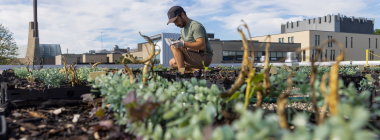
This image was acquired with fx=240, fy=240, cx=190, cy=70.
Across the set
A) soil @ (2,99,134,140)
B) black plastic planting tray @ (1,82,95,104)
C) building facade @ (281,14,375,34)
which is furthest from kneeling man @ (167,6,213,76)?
building facade @ (281,14,375,34)

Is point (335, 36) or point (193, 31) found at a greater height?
point (335, 36)

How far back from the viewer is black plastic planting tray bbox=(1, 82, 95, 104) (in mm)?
2104

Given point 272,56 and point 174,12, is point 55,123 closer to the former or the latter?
point 174,12

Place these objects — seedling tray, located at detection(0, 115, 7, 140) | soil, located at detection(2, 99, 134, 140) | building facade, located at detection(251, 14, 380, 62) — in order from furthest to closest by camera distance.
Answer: building facade, located at detection(251, 14, 380, 62)
soil, located at detection(2, 99, 134, 140)
seedling tray, located at detection(0, 115, 7, 140)

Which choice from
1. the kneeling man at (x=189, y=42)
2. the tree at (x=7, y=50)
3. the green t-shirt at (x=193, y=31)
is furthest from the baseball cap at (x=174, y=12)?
the tree at (x=7, y=50)

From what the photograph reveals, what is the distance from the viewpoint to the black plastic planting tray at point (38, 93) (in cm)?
210

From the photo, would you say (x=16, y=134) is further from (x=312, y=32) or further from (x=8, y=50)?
(x=312, y=32)

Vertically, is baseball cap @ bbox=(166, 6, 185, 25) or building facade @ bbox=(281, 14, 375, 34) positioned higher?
building facade @ bbox=(281, 14, 375, 34)

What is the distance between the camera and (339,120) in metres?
0.49

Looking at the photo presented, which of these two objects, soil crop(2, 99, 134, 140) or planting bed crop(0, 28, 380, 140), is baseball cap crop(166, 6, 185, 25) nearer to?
planting bed crop(0, 28, 380, 140)

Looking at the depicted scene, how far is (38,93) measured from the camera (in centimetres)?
212

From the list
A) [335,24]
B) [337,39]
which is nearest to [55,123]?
[337,39]

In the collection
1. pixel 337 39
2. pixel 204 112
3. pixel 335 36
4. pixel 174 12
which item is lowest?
pixel 204 112

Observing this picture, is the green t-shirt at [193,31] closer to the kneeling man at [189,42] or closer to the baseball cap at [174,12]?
the kneeling man at [189,42]
